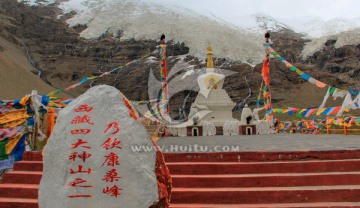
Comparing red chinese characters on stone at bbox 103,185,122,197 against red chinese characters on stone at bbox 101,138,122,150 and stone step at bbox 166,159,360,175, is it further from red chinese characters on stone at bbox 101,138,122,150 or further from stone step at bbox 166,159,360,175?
stone step at bbox 166,159,360,175

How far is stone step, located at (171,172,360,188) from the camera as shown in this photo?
19.3 feet

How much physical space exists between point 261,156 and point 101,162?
3748 mm

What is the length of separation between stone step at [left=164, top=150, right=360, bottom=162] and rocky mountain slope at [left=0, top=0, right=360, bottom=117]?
40.2 meters

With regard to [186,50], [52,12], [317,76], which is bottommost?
[317,76]

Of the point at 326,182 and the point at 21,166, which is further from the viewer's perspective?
the point at 21,166

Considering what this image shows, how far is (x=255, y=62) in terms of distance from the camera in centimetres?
7150

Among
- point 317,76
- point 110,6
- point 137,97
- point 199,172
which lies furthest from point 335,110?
point 110,6

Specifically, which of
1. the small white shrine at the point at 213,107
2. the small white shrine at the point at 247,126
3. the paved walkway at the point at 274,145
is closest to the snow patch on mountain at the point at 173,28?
the small white shrine at the point at 213,107

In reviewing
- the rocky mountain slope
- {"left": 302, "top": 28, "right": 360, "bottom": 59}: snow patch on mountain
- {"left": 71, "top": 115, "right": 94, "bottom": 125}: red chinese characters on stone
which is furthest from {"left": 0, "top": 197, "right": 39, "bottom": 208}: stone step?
{"left": 302, "top": 28, "right": 360, "bottom": 59}: snow patch on mountain

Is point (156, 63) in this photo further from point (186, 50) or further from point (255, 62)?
point (255, 62)

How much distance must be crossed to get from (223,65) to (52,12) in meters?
51.9

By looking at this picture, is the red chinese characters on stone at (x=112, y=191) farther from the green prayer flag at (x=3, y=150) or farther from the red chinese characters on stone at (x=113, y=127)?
the green prayer flag at (x=3, y=150)

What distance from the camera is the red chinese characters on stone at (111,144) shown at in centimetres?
392

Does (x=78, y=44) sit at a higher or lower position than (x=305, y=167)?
higher
